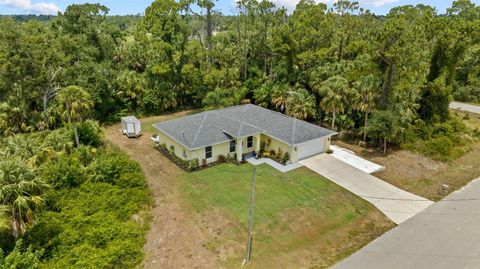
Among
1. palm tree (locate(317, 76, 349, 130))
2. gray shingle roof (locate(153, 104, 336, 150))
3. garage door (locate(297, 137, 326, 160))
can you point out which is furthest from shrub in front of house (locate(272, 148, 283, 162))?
palm tree (locate(317, 76, 349, 130))

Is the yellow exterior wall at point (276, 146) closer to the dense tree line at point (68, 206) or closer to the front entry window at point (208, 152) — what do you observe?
the front entry window at point (208, 152)

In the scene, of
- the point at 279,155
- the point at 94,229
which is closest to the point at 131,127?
the point at 279,155

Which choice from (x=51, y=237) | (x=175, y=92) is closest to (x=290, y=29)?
(x=175, y=92)

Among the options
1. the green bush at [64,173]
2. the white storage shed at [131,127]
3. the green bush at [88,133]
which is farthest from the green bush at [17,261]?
the white storage shed at [131,127]

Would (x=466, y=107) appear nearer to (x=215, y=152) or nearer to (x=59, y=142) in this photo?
(x=215, y=152)

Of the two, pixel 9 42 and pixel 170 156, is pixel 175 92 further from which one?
pixel 9 42

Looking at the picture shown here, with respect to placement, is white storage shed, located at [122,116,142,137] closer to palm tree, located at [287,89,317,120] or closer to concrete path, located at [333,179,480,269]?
palm tree, located at [287,89,317,120]
